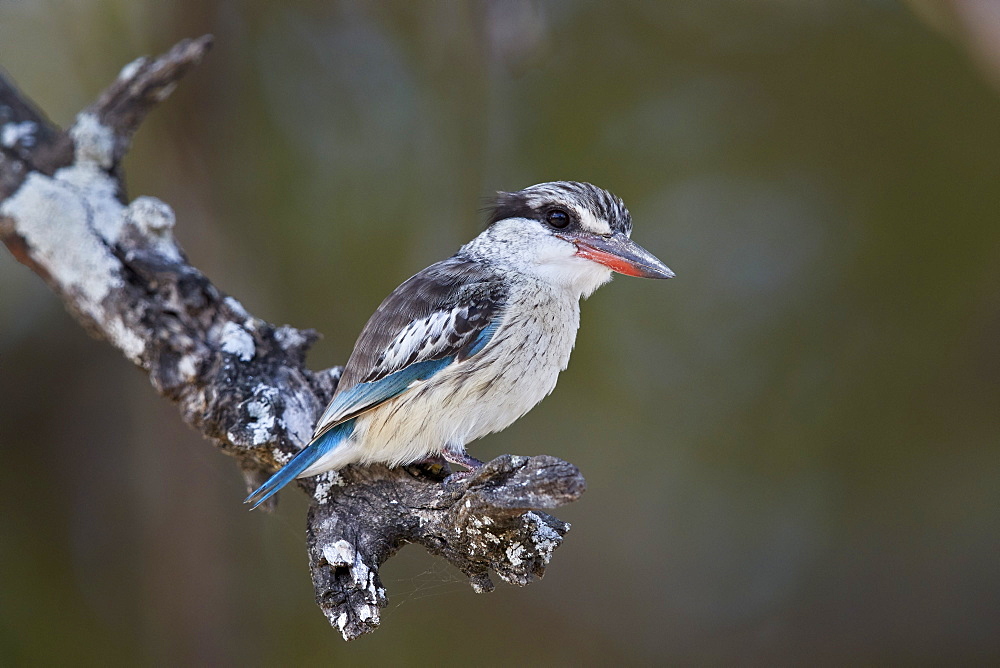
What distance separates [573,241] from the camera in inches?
90.2

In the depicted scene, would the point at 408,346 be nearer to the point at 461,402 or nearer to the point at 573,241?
the point at 461,402

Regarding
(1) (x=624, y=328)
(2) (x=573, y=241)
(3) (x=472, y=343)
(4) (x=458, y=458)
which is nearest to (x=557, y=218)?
(2) (x=573, y=241)

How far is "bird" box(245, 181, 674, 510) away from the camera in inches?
83.0

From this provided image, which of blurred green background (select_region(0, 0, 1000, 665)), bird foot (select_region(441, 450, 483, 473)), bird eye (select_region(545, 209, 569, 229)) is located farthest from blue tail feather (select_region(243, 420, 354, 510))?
blurred green background (select_region(0, 0, 1000, 665))

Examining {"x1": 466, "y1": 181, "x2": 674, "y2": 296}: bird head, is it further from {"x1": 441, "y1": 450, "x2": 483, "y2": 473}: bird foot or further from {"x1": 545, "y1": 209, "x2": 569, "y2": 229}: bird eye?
{"x1": 441, "y1": 450, "x2": 483, "y2": 473}: bird foot

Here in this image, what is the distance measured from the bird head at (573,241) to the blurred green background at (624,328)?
1471 mm

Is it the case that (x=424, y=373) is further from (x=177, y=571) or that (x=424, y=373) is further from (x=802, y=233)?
(x=802, y=233)

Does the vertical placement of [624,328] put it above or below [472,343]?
above

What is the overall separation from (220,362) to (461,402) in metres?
0.72

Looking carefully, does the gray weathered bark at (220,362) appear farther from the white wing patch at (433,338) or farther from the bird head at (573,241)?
the bird head at (573,241)

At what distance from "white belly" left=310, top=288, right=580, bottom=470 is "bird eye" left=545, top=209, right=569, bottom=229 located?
0.27 metres

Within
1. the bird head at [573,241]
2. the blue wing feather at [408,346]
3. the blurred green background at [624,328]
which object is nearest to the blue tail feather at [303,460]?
the blue wing feather at [408,346]

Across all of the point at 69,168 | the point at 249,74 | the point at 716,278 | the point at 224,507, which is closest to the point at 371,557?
the point at 69,168

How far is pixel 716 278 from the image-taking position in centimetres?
417
